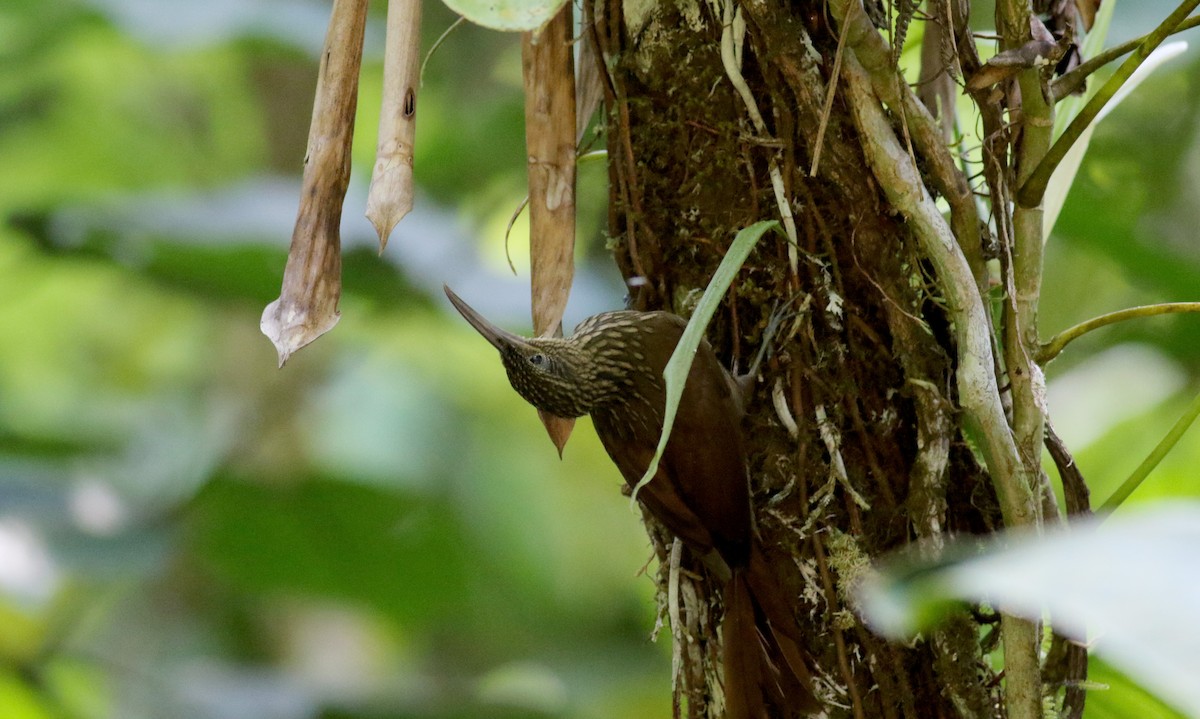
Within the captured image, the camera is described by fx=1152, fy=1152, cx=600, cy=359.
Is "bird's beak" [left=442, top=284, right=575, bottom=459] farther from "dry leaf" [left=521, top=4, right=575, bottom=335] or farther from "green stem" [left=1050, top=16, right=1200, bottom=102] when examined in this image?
"green stem" [left=1050, top=16, right=1200, bottom=102]

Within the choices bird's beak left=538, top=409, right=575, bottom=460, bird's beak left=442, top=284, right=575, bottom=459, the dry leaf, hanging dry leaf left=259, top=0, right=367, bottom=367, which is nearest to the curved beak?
bird's beak left=442, top=284, right=575, bottom=459

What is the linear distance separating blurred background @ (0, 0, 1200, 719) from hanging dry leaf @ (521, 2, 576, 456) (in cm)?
86

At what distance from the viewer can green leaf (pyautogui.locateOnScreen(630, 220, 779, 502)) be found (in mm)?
898

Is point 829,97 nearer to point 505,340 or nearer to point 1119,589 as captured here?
point 505,340

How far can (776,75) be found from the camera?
4.33 feet

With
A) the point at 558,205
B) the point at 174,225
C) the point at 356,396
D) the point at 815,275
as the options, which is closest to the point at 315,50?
the point at 174,225

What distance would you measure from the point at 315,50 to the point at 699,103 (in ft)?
4.77

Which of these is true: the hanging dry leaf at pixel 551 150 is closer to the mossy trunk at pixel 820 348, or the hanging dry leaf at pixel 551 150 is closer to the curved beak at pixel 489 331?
the mossy trunk at pixel 820 348

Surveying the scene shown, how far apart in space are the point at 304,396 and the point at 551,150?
5.78 feet

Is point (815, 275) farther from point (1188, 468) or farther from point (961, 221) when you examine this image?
point (1188, 468)

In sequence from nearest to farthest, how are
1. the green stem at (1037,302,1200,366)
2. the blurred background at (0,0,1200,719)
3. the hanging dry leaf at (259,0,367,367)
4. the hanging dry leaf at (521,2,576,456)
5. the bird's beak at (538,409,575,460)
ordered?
the hanging dry leaf at (259,0,367,367), the green stem at (1037,302,1200,366), the hanging dry leaf at (521,2,576,456), the bird's beak at (538,409,575,460), the blurred background at (0,0,1200,719)

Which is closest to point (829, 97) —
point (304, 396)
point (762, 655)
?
point (762, 655)

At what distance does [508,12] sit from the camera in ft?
2.93

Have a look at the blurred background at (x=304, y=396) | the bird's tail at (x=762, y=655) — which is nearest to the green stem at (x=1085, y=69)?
the blurred background at (x=304, y=396)
